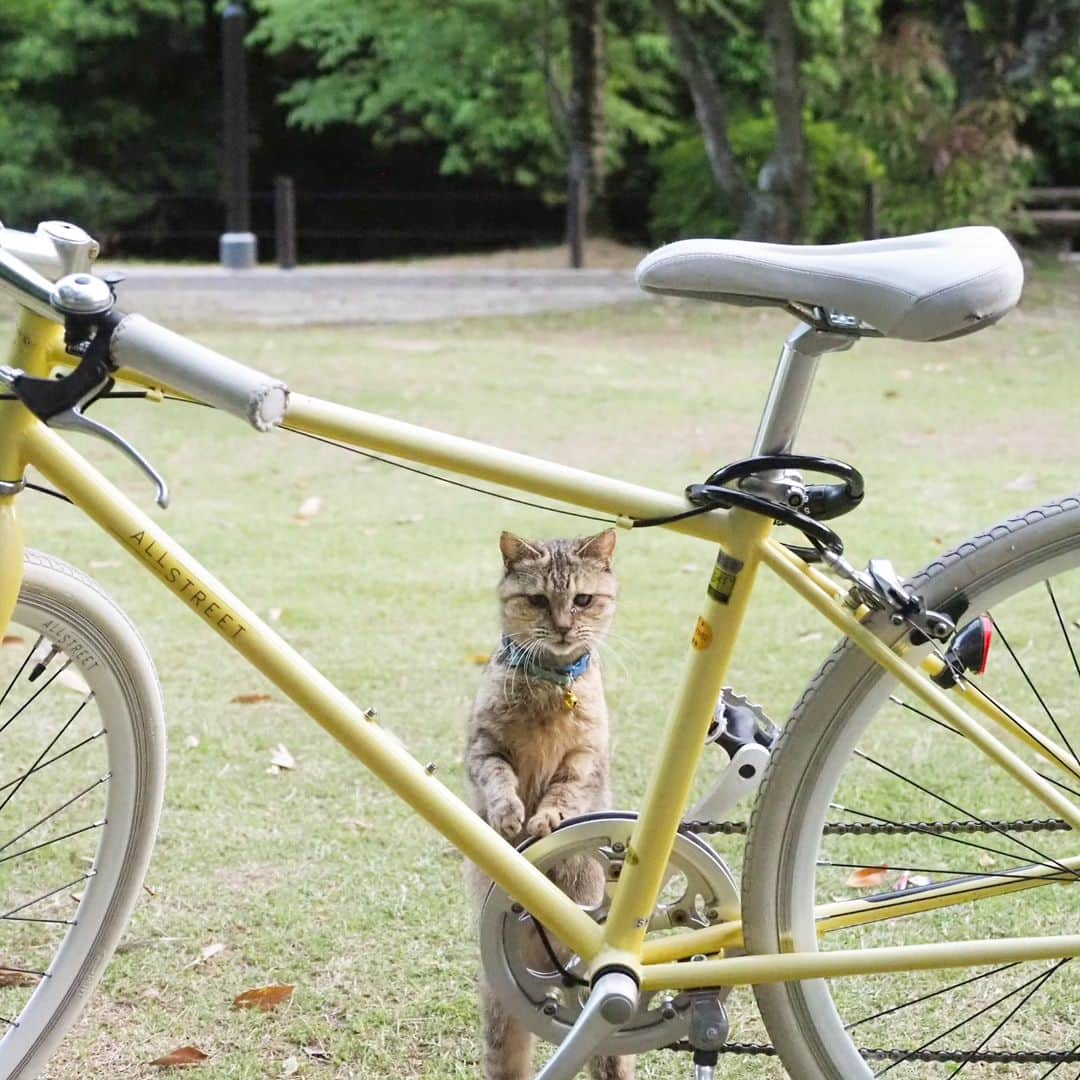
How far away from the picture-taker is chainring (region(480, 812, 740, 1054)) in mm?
2082

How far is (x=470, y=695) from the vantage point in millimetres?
4148

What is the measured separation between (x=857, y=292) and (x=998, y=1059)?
46.6 inches

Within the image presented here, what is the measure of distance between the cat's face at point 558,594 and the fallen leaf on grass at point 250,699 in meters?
1.62

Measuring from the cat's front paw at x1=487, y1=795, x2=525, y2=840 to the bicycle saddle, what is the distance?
38.4 inches

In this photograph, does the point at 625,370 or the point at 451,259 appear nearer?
the point at 625,370

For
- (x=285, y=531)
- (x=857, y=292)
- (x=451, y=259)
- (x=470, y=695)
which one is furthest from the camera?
(x=451, y=259)

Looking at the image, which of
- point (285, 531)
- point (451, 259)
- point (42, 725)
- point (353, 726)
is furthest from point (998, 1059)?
point (451, 259)

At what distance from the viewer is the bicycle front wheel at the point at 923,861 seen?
6.32 ft

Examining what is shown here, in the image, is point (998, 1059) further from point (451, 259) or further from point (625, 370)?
point (451, 259)

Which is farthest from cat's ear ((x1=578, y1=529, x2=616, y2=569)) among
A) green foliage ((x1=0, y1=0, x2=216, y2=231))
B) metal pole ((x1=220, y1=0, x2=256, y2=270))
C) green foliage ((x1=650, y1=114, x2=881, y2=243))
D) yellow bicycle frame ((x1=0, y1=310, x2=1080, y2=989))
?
green foliage ((x1=0, y1=0, x2=216, y2=231))

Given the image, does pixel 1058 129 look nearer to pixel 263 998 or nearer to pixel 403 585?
pixel 403 585

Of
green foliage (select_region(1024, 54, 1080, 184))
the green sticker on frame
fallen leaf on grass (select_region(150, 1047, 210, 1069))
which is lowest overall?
fallen leaf on grass (select_region(150, 1047, 210, 1069))

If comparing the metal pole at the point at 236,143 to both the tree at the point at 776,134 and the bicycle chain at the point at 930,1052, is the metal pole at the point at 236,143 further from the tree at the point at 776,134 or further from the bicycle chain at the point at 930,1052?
the bicycle chain at the point at 930,1052

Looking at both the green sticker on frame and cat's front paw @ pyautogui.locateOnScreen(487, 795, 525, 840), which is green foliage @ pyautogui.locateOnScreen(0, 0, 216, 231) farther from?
the green sticker on frame
